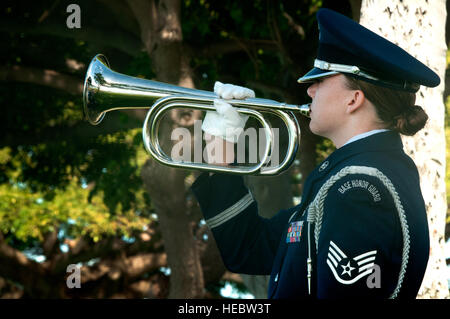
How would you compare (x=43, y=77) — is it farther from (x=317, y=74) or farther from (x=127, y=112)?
(x=317, y=74)

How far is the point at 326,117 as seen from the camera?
7.38ft

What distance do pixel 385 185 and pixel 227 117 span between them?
2.93 feet

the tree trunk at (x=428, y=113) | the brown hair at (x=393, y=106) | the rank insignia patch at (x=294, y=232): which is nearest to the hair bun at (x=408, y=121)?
the brown hair at (x=393, y=106)

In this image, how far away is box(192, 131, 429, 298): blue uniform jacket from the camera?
1.91 m

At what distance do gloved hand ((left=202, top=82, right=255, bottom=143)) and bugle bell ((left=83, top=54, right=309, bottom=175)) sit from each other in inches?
1.1

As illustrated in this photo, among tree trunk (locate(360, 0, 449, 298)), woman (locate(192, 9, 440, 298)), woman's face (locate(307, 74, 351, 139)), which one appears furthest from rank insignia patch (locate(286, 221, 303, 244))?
tree trunk (locate(360, 0, 449, 298))

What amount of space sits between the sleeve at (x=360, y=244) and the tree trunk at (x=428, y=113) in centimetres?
135

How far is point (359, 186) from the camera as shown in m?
2.00

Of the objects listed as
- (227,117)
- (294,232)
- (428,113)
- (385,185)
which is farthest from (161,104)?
(428,113)

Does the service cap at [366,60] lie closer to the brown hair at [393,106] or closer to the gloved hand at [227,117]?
the brown hair at [393,106]

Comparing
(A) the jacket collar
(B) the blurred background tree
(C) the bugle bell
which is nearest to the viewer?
(A) the jacket collar

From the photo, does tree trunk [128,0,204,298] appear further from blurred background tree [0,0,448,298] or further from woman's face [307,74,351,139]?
woman's face [307,74,351,139]

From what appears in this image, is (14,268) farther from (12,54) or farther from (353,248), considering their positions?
(353,248)

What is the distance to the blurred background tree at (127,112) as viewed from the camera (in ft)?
22.1
